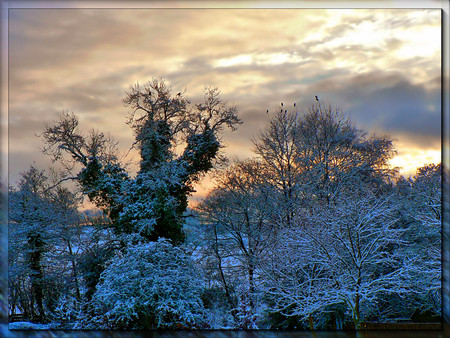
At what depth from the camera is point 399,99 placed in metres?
5.89

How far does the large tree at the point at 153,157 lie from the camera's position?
7.20 metres

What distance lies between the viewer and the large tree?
23.6 ft

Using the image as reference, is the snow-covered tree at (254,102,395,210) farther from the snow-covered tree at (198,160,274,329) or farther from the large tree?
the large tree

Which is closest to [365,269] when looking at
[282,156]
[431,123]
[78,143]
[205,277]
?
[431,123]

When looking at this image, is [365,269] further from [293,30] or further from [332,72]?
[293,30]

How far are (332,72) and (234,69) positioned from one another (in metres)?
1.55

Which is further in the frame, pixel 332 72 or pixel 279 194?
pixel 279 194

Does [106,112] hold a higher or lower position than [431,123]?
higher

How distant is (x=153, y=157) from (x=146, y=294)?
2.51 meters

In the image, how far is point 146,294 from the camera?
20.6 ft

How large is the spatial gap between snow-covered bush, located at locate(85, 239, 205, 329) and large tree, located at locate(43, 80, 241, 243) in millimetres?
617

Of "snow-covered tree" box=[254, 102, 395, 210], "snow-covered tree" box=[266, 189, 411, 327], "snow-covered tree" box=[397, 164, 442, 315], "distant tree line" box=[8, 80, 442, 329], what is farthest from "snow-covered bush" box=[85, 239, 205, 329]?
"snow-covered tree" box=[397, 164, 442, 315]

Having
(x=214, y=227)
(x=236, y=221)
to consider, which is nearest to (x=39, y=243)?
(x=214, y=227)

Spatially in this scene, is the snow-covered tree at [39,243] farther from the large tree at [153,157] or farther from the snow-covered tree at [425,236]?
the snow-covered tree at [425,236]
